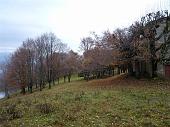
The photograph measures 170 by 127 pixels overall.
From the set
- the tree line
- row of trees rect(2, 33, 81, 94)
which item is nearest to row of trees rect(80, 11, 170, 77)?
the tree line

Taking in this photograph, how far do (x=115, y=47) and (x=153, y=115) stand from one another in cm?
2653

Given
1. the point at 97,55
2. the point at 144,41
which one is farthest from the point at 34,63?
the point at 144,41

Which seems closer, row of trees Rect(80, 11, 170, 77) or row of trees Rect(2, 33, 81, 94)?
row of trees Rect(80, 11, 170, 77)

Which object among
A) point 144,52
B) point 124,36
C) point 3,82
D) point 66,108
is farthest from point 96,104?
point 3,82

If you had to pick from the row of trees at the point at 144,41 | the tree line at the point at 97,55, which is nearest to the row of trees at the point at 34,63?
the tree line at the point at 97,55

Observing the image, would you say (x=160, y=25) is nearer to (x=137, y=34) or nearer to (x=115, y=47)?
(x=137, y=34)

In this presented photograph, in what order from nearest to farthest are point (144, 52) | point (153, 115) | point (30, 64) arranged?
1. point (153, 115)
2. point (144, 52)
3. point (30, 64)

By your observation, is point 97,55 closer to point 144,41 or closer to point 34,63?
point 34,63

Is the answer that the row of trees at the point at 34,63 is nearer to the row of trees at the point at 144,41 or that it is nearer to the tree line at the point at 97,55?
the tree line at the point at 97,55

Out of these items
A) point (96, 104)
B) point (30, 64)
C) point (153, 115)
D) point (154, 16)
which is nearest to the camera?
point (153, 115)

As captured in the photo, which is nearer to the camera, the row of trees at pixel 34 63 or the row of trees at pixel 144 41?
the row of trees at pixel 144 41

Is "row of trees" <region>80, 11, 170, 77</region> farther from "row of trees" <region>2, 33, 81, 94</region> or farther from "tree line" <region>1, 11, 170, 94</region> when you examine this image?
"row of trees" <region>2, 33, 81, 94</region>

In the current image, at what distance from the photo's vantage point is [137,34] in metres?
41.6

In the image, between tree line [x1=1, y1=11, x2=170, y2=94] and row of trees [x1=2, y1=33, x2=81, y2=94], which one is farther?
row of trees [x1=2, y1=33, x2=81, y2=94]
